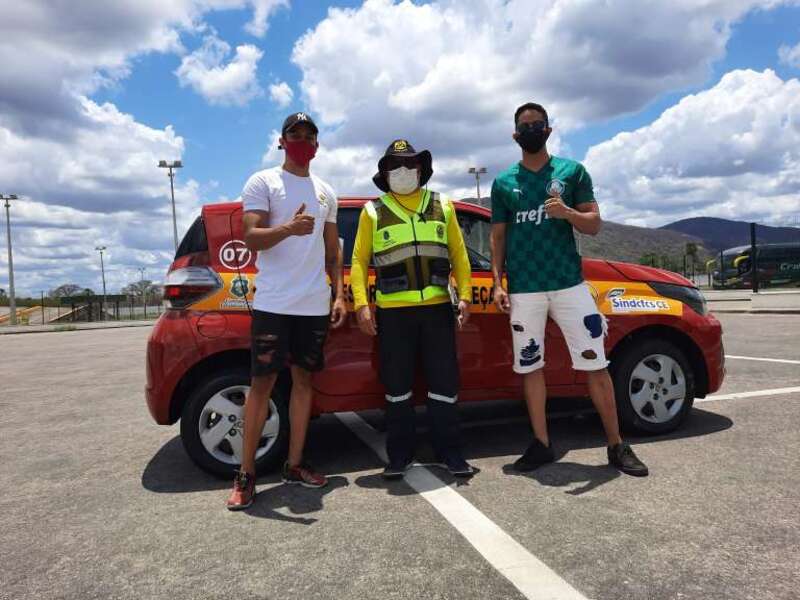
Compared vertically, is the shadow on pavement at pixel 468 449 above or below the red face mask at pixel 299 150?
below

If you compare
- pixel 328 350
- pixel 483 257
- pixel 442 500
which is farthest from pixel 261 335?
pixel 483 257

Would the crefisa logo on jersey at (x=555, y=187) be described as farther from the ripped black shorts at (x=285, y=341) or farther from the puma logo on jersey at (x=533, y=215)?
the ripped black shorts at (x=285, y=341)

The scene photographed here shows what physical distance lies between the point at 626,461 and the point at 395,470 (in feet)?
4.42

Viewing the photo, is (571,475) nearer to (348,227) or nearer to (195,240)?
(348,227)

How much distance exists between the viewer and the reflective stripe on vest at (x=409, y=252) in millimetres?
3279

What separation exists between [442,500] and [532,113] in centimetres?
229

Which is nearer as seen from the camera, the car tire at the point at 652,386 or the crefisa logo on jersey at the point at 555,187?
the crefisa logo on jersey at the point at 555,187

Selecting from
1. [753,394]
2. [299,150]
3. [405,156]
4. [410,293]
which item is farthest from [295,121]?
[753,394]

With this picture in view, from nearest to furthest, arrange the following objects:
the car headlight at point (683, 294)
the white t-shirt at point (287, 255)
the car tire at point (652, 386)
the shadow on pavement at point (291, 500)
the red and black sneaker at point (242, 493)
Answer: the shadow on pavement at point (291, 500) → the red and black sneaker at point (242, 493) → the white t-shirt at point (287, 255) → the car tire at point (652, 386) → the car headlight at point (683, 294)

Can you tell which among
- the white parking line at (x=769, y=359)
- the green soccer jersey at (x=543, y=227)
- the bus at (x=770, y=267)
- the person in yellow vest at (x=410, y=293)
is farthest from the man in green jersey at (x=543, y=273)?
the bus at (x=770, y=267)

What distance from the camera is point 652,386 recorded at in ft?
13.0

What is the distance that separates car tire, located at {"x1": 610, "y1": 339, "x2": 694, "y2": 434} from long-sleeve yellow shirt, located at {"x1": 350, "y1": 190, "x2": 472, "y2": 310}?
140 centimetres

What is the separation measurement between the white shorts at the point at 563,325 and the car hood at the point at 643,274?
0.75m

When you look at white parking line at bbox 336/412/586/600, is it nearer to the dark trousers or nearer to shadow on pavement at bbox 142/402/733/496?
shadow on pavement at bbox 142/402/733/496
